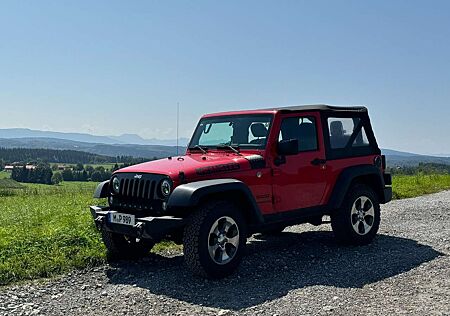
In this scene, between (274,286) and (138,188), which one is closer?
(274,286)

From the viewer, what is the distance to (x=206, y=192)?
576 cm

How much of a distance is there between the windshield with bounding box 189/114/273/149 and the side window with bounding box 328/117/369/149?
1191mm

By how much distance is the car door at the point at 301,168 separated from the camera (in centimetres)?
686

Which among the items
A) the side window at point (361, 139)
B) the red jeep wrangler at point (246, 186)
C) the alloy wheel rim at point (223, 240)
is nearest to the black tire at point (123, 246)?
the red jeep wrangler at point (246, 186)

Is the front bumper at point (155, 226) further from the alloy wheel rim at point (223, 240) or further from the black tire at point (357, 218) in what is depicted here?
the black tire at point (357, 218)

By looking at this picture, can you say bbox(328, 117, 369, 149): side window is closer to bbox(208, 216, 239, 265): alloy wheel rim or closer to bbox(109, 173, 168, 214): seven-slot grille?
bbox(208, 216, 239, 265): alloy wheel rim

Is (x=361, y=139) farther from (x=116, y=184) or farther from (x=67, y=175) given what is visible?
(x=67, y=175)

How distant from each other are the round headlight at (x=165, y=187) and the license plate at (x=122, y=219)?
1.55 ft

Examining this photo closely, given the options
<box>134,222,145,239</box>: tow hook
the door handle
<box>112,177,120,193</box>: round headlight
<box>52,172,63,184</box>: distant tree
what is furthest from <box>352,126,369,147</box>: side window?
<box>52,172,63,184</box>: distant tree

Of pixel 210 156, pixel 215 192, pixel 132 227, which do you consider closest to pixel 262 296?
pixel 215 192

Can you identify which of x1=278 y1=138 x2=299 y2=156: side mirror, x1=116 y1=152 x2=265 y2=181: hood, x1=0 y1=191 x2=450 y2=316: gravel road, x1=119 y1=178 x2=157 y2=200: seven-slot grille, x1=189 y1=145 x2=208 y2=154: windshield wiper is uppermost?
x1=278 y1=138 x2=299 y2=156: side mirror

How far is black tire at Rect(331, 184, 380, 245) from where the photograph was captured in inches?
298

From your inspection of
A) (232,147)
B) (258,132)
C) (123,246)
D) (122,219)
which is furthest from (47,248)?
(258,132)

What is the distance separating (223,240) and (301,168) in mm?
1727
